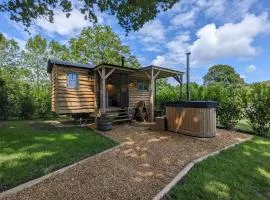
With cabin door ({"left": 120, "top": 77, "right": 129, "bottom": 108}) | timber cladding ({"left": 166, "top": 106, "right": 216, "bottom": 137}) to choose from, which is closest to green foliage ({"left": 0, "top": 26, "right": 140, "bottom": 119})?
cabin door ({"left": 120, "top": 77, "right": 129, "bottom": 108})

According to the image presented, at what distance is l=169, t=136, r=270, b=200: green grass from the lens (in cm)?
303

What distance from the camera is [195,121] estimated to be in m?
6.81

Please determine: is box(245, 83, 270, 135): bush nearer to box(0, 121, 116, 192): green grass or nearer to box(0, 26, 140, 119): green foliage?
box(0, 121, 116, 192): green grass

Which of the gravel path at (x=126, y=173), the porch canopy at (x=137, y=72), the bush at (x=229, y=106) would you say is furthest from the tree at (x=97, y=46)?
the gravel path at (x=126, y=173)

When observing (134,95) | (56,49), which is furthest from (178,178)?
(56,49)

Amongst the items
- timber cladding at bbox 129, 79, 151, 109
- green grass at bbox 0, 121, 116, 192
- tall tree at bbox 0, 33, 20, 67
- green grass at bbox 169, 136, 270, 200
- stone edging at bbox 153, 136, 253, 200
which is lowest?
green grass at bbox 169, 136, 270, 200

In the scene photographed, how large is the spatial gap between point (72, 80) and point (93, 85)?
1.31 metres

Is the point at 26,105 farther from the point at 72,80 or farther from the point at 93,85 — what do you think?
the point at 93,85

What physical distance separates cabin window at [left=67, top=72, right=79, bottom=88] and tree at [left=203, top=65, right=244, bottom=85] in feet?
129

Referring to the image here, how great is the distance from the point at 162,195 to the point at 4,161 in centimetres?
350

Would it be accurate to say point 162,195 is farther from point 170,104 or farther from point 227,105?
point 227,105

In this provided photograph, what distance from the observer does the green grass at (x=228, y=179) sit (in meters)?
3.03

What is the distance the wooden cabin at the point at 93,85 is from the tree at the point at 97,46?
490 inches

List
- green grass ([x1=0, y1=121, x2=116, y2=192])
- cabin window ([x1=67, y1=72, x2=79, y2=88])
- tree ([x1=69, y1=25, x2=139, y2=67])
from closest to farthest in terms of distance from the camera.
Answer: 1. green grass ([x1=0, y1=121, x2=116, y2=192])
2. cabin window ([x1=67, y1=72, x2=79, y2=88])
3. tree ([x1=69, y1=25, x2=139, y2=67])
